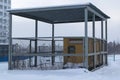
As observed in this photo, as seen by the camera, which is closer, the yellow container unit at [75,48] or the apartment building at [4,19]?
the yellow container unit at [75,48]

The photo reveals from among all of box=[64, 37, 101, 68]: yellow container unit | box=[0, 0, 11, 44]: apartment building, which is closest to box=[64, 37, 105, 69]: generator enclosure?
box=[64, 37, 101, 68]: yellow container unit

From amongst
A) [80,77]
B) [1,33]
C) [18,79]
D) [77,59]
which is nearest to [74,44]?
[77,59]

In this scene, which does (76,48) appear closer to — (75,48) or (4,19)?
(75,48)

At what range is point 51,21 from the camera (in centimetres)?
2736

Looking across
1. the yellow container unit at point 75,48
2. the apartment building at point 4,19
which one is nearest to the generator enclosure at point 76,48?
the yellow container unit at point 75,48

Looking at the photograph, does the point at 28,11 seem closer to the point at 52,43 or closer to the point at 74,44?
the point at 74,44

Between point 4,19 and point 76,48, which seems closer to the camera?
point 76,48

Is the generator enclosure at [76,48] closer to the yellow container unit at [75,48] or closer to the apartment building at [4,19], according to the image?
the yellow container unit at [75,48]

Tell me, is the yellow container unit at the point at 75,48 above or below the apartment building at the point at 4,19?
below

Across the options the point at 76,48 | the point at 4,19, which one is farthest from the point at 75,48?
the point at 4,19

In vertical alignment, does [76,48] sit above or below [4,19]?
below

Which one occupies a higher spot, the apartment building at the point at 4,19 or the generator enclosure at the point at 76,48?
the apartment building at the point at 4,19

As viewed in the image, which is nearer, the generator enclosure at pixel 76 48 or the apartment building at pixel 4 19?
the generator enclosure at pixel 76 48

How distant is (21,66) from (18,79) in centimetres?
601
